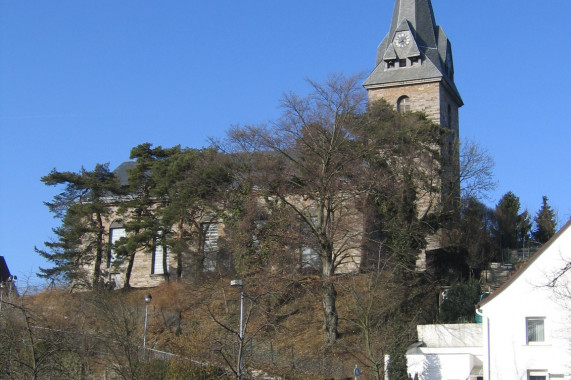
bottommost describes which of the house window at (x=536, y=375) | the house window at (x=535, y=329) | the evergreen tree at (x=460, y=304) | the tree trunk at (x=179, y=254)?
the house window at (x=536, y=375)

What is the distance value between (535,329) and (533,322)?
221 mm

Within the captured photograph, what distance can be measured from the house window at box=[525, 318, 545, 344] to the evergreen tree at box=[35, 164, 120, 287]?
2367 centimetres

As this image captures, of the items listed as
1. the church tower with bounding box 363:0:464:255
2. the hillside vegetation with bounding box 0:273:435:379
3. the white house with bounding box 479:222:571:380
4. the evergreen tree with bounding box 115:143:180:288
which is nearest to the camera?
the hillside vegetation with bounding box 0:273:435:379

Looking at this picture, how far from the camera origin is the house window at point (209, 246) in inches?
1667

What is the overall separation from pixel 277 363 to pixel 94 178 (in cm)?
1955

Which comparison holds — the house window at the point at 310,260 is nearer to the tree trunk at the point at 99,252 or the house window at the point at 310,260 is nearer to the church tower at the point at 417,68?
the tree trunk at the point at 99,252

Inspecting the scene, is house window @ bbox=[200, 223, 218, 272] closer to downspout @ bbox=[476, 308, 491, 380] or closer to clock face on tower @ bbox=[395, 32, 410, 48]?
clock face on tower @ bbox=[395, 32, 410, 48]

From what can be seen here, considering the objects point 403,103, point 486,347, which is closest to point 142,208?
point 403,103

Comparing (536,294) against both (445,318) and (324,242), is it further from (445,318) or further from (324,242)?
(324,242)

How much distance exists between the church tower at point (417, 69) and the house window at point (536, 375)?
2258cm

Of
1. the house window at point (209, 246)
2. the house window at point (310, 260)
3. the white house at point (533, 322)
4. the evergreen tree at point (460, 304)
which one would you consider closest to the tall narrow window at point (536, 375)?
the white house at point (533, 322)

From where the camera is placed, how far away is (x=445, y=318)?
32.1m

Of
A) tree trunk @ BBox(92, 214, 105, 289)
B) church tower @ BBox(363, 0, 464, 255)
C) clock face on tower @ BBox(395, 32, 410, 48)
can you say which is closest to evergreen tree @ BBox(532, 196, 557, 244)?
church tower @ BBox(363, 0, 464, 255)

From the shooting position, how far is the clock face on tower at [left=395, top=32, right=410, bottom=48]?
5171 cm
